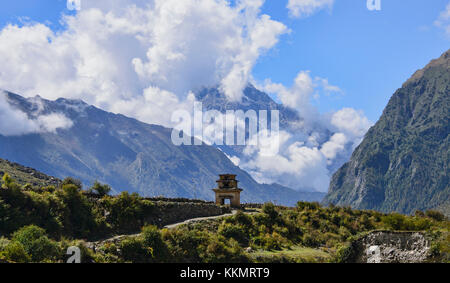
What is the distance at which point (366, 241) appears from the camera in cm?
4000

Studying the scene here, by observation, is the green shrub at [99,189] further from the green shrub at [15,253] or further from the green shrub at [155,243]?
the green shrub at [15,253]

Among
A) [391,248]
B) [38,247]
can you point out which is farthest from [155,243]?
[391,248]

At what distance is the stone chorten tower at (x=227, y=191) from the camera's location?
60.0m

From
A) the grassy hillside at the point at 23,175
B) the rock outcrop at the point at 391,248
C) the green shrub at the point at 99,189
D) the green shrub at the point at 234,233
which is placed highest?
the grassy hillside at the point at 23,175

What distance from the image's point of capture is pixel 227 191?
60.0 meters

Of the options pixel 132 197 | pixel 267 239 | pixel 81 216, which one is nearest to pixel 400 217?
pixel 267 239

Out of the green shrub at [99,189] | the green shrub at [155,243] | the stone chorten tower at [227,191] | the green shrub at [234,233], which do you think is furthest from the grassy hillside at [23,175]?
the green shrub at [155,243]

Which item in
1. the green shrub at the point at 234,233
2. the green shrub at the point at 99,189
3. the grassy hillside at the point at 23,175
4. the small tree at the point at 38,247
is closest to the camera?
the small tree at the point at 38,247

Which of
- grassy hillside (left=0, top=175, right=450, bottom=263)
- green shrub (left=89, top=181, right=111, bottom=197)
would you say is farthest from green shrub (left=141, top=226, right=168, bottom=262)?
green shrub (left=89, top=181, right=111, bottom=197)

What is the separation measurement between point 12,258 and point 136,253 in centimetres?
1069

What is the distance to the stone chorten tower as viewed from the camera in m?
60.0

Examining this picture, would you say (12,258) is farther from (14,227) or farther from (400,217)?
(400,217)

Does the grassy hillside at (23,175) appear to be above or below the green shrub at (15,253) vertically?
above

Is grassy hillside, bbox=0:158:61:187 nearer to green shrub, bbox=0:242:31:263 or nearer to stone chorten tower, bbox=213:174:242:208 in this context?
stone chorten tower, bbox=213:174:242:208
